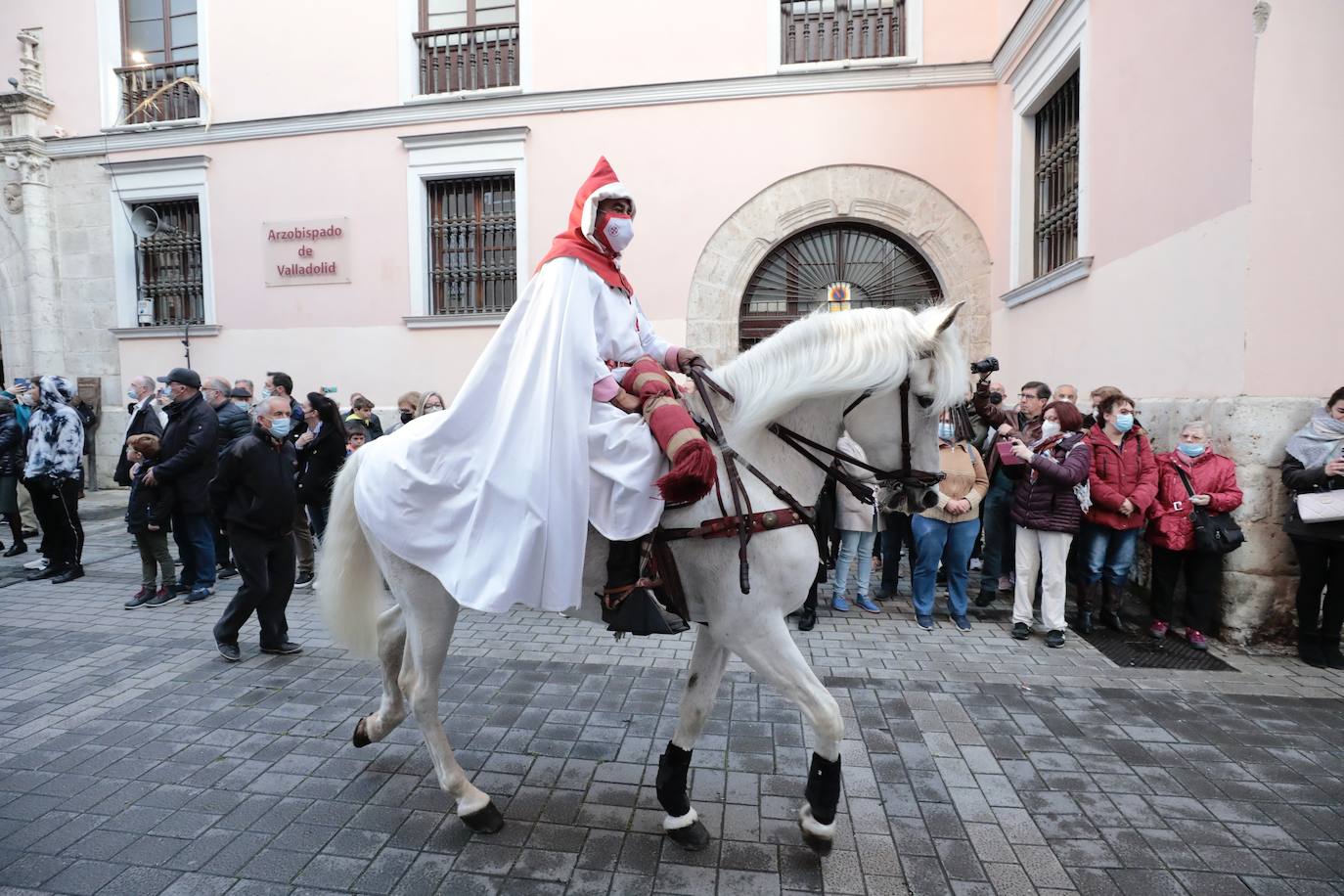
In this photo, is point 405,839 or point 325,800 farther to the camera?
point 325,800

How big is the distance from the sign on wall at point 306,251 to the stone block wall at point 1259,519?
456 inches

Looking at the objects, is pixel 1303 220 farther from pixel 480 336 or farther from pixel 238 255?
pixel 238 255

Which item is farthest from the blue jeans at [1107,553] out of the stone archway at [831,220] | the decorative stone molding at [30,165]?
the decorative stone molding at [30,165]

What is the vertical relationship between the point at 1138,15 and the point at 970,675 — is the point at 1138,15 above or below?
above

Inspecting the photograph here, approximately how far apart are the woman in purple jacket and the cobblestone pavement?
0.46 meters

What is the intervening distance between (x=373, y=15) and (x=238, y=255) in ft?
14.6

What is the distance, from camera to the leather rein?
2.56 m

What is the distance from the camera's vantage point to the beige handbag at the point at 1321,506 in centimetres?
457

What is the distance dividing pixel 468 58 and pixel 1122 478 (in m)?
10.8

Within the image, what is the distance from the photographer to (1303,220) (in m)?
4.75

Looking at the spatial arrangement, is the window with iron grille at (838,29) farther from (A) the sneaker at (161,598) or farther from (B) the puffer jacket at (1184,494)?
(A) the sneaker at (161,598)

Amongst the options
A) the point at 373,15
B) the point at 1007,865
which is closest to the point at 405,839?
the point at 1007,865

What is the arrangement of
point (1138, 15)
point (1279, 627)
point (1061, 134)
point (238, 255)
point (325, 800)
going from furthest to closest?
1. point (238, 255)
2. point (1061, 134)
3. point (1138, 15)
4. point (1279, 627)
5. point (325, 800)

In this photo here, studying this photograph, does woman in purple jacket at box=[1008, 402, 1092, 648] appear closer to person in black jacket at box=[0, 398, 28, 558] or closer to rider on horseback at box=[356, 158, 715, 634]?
rider on horseback at box=[356, 158, 715, 634]
